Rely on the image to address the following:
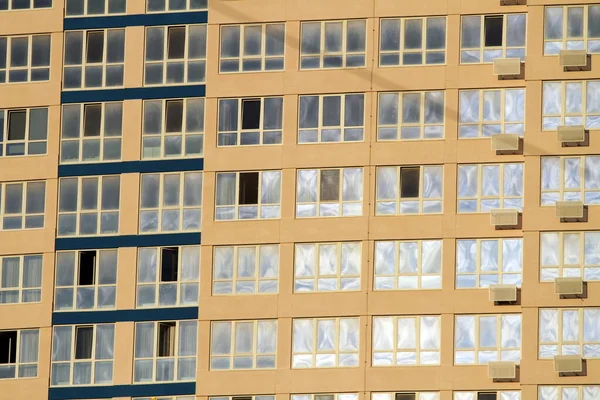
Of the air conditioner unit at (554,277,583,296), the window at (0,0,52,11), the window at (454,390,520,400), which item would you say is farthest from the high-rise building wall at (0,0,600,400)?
the window at (0,0,52,11)

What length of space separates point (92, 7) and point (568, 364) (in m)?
25.2

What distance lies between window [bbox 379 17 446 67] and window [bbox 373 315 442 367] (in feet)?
34.4

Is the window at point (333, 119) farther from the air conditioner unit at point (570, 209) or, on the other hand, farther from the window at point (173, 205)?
the air conditioner unit at point (570, 209)

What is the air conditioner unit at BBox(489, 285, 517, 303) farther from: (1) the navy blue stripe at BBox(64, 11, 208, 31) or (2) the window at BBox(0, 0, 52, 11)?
(2) the window at BBox(0, 0, 52, 11)

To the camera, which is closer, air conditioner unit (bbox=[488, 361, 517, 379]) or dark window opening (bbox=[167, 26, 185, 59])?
air conditioner unit (bbox=[488, 361, 517, 379])

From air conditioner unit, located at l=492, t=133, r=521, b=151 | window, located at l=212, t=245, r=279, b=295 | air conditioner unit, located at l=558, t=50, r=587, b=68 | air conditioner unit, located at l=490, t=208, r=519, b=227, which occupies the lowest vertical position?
window, located at l=212, t=245, r=279, b=295

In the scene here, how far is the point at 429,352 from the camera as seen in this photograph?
8975 centimetres

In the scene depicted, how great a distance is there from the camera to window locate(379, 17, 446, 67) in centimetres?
9194

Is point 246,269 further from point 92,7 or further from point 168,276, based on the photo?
point 92,7

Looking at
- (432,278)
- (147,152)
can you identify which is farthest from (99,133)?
(432,278)

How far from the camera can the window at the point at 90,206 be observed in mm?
93625

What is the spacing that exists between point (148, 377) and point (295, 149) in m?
10.9

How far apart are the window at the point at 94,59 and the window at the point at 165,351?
10525mm

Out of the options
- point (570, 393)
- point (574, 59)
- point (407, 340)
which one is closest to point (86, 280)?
point (407, 340)
